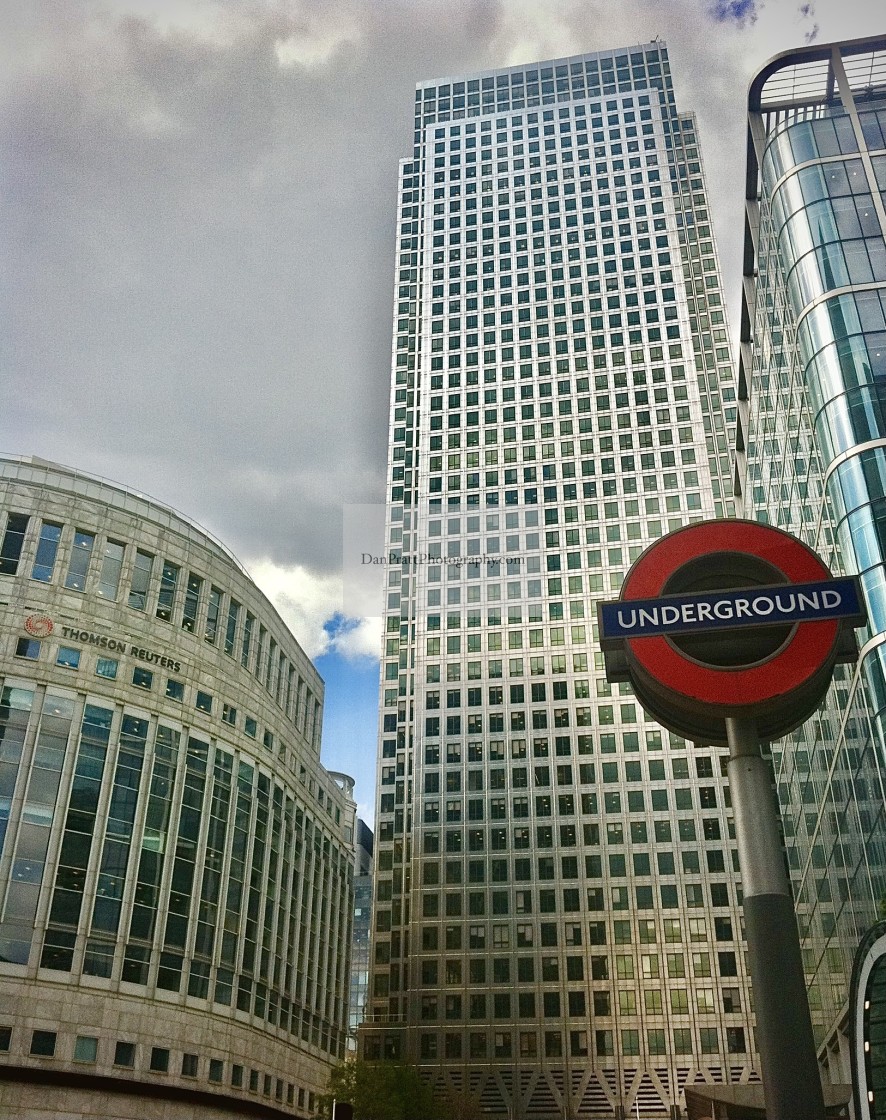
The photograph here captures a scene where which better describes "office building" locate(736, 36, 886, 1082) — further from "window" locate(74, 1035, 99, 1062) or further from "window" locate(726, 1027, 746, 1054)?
"window" locate(74, 1035, 99, 1062)

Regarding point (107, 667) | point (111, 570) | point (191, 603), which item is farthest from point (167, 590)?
point (107, 667)

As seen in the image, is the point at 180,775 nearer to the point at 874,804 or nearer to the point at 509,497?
the point at 874,804

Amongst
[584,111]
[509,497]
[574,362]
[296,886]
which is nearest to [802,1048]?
[296,886]

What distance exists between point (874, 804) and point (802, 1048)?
77.9 ft

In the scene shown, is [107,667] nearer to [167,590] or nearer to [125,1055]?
[167,590]

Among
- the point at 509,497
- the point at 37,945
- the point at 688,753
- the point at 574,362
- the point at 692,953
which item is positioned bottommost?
the point at 37,945

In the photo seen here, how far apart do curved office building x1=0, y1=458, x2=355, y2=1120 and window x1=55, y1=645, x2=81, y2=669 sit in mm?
85

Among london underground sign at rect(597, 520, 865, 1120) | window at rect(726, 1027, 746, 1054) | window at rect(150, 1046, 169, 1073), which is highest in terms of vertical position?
window at rect(726, 1027, 746, 1054)

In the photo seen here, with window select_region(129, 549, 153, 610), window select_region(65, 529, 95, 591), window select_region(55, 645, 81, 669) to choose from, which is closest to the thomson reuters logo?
window select_region(55, 645, 81, 669)

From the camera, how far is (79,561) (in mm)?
58344

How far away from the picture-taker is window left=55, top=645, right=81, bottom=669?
181ft

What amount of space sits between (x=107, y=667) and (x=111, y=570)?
5925 mm

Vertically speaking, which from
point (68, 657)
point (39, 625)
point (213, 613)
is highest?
point (213, 613)

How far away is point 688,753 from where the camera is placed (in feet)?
309
